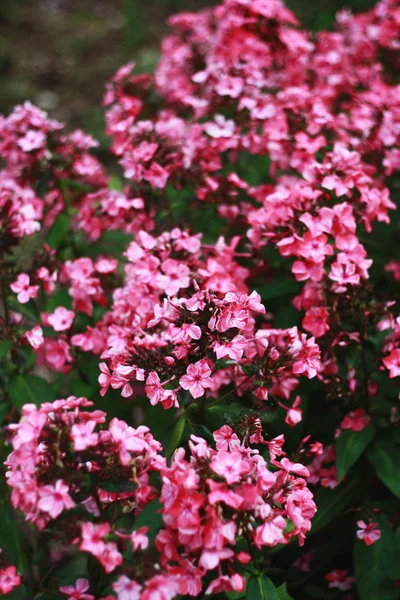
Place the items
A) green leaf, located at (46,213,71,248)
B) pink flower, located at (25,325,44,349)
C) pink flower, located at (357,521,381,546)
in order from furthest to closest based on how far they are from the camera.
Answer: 1. green leaf, located at (46,213,71,248)
2. pink flower, located at (25,325,44,349)
3. pink flower, located at (357,521,381,546)

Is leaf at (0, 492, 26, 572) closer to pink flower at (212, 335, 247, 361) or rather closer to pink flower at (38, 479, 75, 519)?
pink flower at (38, 479, 75, 519)

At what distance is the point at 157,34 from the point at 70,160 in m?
5.94

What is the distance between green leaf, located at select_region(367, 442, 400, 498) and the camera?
1.81 m

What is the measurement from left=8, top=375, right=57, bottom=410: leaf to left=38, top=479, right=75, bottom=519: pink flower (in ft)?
2.77

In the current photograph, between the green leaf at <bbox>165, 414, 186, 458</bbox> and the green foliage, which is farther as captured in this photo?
the green leaf at <bbox>165, 414, 186, 458</bbox>

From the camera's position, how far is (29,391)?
207cm

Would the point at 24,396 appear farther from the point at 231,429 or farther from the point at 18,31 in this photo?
the point at 18,31

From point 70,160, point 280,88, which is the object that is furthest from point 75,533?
point 280,88

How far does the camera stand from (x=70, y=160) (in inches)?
98.7

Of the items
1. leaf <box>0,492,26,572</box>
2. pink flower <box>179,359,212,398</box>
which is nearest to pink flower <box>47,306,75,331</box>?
leaf <box>0,492,26,572</box>

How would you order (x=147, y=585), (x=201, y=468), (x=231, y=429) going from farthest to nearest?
(x=231, y=429)
(x=201, y=468)
(x=147, y=585)

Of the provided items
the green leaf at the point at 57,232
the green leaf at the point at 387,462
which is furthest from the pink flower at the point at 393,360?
the green leaf at the point at 57,232

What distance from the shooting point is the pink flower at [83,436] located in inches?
48.2

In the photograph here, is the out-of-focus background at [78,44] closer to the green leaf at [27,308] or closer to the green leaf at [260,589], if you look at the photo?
the green leaf at [27,308]
